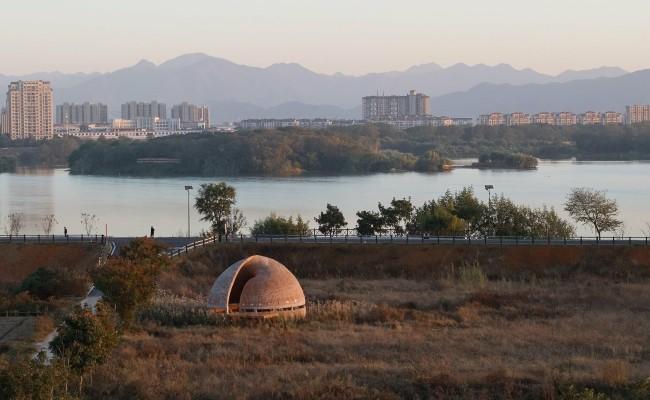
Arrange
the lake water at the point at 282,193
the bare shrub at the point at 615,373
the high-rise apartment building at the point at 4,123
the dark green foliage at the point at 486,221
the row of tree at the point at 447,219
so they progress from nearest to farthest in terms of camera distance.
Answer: the bare shrub at the point at 615,373 → the dark green foliage at the point at 486,221 → the row of tree at the point at 447,219 → the lake water at the point at 282,193 → the high-rise apartment building at the point at 4,123

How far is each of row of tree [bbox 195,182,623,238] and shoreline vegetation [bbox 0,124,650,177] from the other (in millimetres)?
44356

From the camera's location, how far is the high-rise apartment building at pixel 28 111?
148 meters

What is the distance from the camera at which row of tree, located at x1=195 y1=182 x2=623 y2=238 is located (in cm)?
3023

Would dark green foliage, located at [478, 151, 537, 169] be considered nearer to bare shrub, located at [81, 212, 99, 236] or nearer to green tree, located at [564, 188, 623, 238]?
bare shrub, located at [81, 212, 99, 236]

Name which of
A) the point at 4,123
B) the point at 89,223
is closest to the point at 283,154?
the point at 89,223

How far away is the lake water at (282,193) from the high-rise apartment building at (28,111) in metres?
68.9

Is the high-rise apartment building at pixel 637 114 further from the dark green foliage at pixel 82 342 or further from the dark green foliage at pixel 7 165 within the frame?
the dark green foliage at pixel 82 342

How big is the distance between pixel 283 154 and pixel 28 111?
78.7 metres

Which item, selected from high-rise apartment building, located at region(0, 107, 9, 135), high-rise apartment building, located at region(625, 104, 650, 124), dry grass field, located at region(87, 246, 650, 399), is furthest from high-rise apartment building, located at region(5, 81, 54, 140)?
dry grass field, located at region(87, 246, 650, 399)

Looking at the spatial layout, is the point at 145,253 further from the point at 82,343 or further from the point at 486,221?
the point at 486,221

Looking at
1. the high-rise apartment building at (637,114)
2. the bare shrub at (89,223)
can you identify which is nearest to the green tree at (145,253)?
the bare shrub at (89,223)

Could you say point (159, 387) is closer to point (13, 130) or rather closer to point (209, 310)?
point (209, 310)

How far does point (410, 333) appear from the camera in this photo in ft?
55.3

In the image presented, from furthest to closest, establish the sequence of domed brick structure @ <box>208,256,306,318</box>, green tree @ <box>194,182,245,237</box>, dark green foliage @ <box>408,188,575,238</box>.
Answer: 1. green tree @ <box>194,182,245,237</box>
2. dark green foliage @ <box>408,188,575,238</box>
3. domed brick structure @ <box>208,256,306,318</box>
